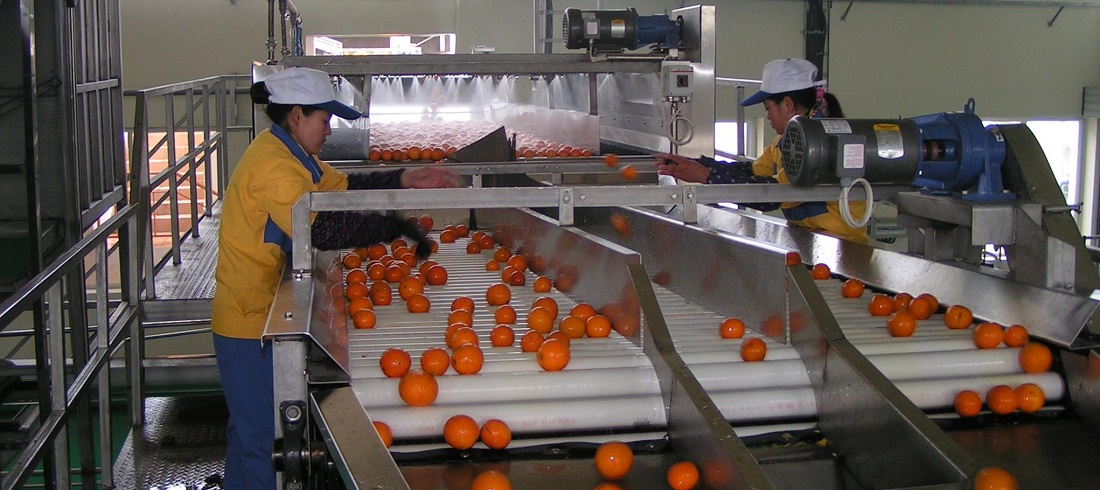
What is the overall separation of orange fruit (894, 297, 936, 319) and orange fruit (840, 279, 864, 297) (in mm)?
269

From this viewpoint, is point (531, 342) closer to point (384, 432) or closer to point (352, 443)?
point (384, 432)

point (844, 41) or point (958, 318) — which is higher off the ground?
point (844, 41)

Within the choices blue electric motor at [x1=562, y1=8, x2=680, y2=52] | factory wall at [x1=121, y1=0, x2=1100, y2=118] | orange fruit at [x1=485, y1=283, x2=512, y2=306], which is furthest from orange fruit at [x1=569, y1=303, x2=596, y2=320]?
factory wall at [x1=121, y1=0, x2=1100, y2=118]

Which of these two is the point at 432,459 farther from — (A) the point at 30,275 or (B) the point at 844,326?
(A) the point at 30,275

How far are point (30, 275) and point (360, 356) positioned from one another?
2.51 metres

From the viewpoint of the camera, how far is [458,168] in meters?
5.22

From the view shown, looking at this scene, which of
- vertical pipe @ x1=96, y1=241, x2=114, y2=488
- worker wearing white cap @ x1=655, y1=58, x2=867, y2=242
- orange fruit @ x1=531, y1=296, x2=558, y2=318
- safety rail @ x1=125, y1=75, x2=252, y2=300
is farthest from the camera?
safety rail @ x1=125, y1=75, x2=252, y2=300

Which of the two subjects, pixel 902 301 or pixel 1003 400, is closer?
pixel 1003 400

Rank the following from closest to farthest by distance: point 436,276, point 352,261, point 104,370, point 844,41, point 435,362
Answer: point 435,362 < point 436,276 < point 352,261 < point 104,370 < point 844,41

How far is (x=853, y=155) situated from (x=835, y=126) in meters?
0.09

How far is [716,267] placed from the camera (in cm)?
303

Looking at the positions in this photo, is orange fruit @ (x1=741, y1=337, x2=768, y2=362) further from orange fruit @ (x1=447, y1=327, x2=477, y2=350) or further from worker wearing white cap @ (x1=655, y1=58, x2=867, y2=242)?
worker wearing white cap @ (x1=655, y1=58, x2=867, y2=242)

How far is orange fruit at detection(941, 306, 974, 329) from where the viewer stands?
2.70 metres

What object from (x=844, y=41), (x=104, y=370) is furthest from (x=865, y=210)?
(x=844, y=41)
